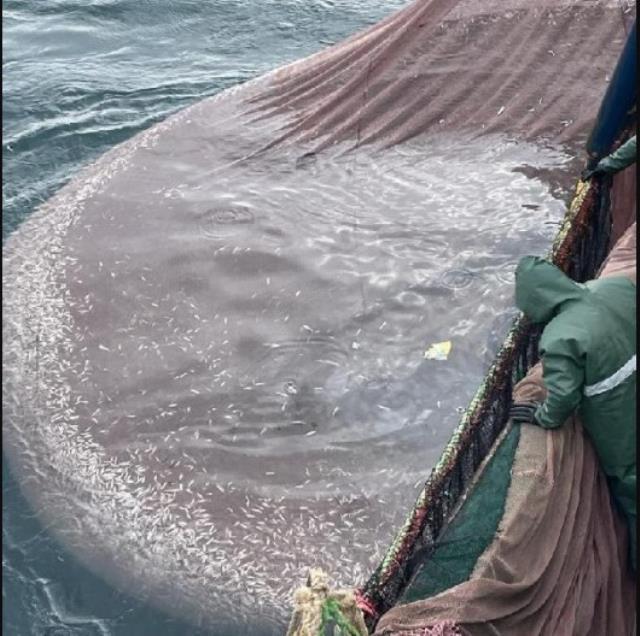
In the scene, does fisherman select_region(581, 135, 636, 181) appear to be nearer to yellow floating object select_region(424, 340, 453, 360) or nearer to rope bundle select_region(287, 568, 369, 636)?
yellow floating object select_region(424, 340, 453, 360)

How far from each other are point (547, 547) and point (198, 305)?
4010 millimetres

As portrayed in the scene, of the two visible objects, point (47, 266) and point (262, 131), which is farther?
point (262, 131)

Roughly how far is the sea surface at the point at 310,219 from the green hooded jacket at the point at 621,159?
148 cm

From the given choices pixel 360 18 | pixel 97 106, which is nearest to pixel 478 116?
pixel 97 106

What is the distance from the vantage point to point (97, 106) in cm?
1156

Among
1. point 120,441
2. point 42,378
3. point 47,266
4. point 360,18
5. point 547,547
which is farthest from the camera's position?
point 360,18

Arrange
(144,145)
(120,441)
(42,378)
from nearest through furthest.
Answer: (120,441)
(42,378)
(144,145)

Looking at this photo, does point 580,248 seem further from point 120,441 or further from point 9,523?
point 9,523

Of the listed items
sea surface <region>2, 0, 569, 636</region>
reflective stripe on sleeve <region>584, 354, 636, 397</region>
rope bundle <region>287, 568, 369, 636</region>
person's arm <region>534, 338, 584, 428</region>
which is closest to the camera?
rope bundle <region>287, 568, 369, 636</region>

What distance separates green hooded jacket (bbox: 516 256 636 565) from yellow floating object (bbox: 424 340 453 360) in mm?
2082

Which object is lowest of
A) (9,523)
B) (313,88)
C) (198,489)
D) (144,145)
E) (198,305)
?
(9,523)

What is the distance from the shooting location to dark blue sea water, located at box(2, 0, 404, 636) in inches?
230

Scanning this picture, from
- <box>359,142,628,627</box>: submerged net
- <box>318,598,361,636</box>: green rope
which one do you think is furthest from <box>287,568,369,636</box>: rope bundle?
<box>359,142,628,627</box>: submerged net

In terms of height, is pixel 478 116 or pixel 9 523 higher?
pixel 478 116
